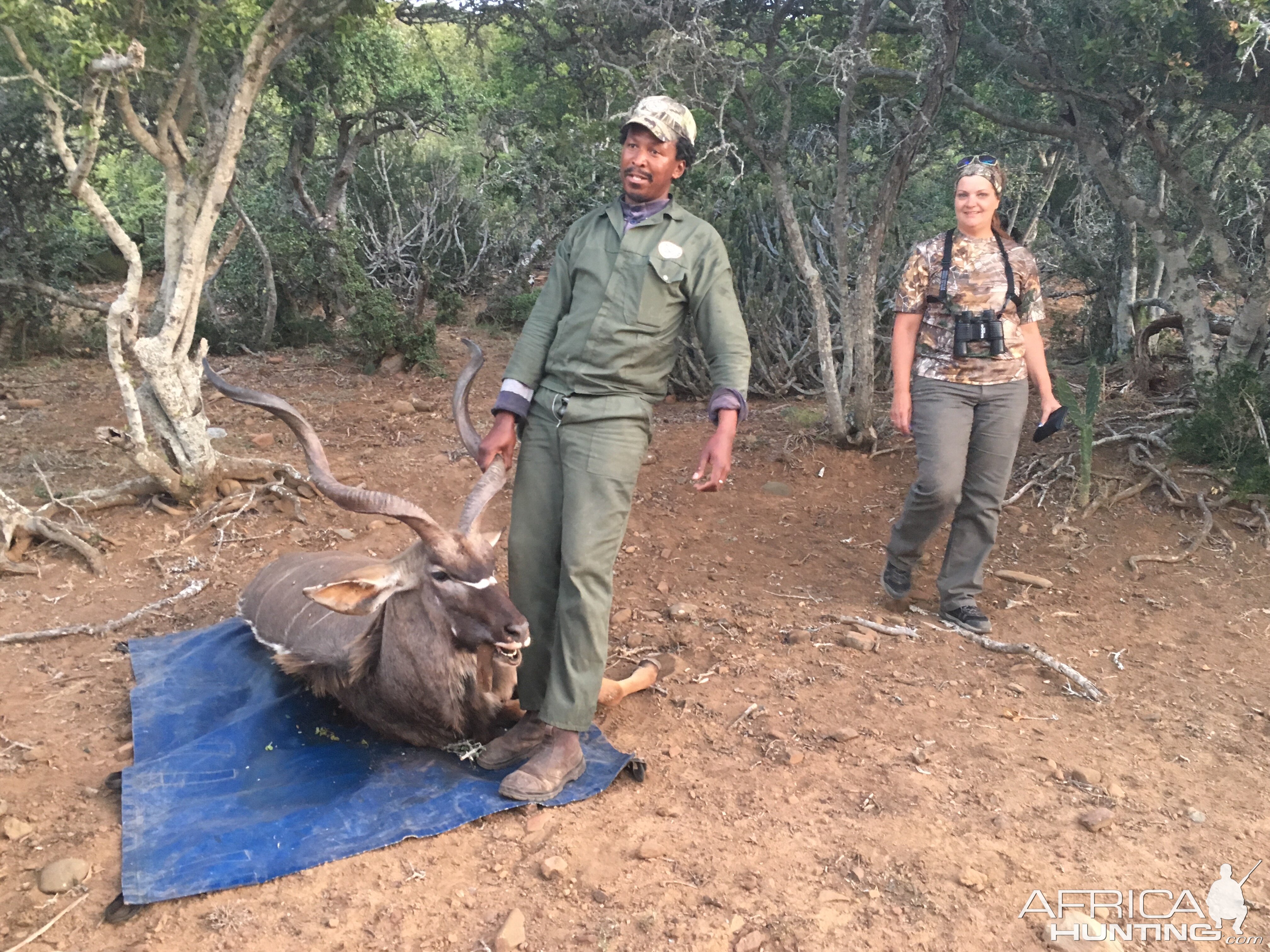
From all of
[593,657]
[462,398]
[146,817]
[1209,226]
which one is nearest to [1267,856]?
[593,657]

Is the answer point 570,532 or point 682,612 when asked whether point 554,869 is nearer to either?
point 570,532

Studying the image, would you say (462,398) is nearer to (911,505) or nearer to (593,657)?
(593,657)

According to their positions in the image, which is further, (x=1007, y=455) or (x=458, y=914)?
(x=1007, y=455)

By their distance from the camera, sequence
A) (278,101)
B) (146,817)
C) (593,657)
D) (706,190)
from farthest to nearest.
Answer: (278,101)
(706,190)
(593,657)
(146,817)

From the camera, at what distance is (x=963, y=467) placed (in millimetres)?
4301

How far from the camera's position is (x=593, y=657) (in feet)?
11.0

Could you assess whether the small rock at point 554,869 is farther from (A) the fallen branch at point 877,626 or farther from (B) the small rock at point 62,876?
(A) the fallen branch at point 877,626

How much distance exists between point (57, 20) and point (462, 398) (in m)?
2.87

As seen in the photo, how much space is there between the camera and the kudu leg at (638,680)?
383 centimetres

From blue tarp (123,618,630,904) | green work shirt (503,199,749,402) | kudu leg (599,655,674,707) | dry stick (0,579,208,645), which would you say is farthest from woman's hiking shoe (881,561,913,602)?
dry stick (0,579,208,645)

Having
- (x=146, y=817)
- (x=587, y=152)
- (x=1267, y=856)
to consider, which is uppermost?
(x=587, y=152)

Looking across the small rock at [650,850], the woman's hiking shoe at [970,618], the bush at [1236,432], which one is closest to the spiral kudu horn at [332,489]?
the small rock at [650,850]

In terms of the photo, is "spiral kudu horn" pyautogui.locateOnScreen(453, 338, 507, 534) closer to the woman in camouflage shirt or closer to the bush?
the woman in camouflage shirt

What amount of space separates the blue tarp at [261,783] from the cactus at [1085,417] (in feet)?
11.2
